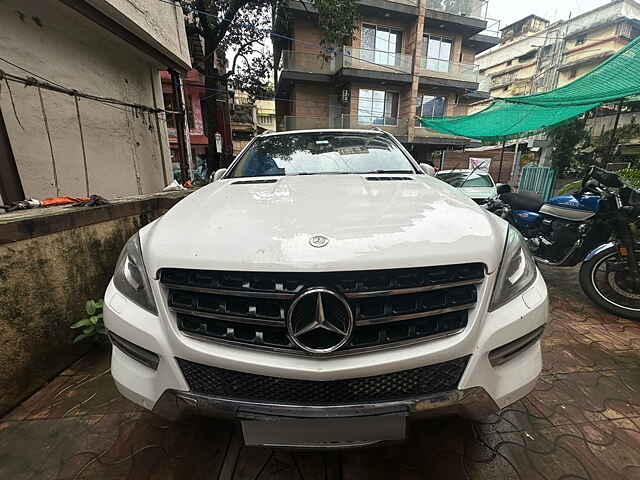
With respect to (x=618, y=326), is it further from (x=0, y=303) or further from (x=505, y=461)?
(x=0, y=303)

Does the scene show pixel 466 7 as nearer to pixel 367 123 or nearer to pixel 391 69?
pixel 391 69

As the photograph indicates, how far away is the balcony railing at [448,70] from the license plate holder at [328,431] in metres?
18.6

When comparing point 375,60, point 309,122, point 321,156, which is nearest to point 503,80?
point 375,60

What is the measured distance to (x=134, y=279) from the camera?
1221mm

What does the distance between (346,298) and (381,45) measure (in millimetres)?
18465

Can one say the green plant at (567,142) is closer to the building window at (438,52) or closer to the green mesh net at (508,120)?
the green mesh net at (508,120)

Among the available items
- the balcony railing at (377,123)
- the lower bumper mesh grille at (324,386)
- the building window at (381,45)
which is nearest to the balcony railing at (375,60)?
the building window at (381,45)

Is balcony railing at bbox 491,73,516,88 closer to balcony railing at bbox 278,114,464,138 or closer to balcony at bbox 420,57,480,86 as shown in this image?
balcony at bbox 420,57,480,86

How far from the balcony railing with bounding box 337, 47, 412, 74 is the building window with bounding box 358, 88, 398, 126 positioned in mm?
1129

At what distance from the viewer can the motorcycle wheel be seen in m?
2.74

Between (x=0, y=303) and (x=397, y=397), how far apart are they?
213 cm

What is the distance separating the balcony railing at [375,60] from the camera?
1484 cm

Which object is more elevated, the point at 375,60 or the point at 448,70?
the point at 375,60

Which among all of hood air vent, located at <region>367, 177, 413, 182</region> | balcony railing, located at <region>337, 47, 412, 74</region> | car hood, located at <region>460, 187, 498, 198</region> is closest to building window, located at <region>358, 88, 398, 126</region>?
balcony railing, located at <region>337, 47, 412, 74</region>
